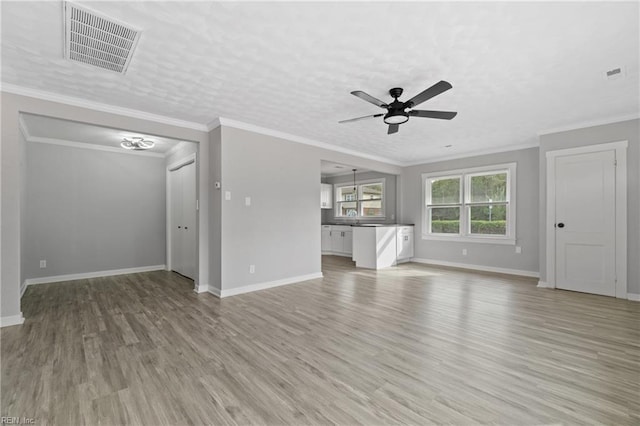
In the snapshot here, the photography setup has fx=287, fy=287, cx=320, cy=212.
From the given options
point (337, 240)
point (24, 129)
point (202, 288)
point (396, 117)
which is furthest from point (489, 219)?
point (24, 129)

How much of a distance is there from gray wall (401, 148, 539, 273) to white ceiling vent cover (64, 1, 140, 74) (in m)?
6.30

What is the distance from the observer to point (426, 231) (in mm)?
7105

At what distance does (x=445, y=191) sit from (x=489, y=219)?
44.9 inches

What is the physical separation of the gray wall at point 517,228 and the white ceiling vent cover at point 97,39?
6.30 m

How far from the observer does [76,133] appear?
15.6 feet

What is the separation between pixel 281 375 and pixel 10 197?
137 inches

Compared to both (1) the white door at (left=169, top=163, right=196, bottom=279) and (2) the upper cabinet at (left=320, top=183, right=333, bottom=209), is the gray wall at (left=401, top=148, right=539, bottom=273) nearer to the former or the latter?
(2) the upper cabinet at (left=320, top=183, right=333, bottom=209)

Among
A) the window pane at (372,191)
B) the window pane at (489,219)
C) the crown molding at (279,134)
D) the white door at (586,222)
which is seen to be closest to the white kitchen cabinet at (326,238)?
the window pane at (372,191)

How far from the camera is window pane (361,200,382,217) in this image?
8.23 meters

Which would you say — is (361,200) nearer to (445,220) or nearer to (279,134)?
(445,220)

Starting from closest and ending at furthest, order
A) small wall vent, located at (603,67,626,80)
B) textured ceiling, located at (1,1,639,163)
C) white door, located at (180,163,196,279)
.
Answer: textured ceiling, located at (1,1,639,163) → small wall vent, located at (603,67,626,80) → white door, located at (180,163,196,279)

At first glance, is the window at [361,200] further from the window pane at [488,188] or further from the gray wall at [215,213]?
the gray wall at [215,213]

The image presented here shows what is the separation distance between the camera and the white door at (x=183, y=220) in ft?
17.3

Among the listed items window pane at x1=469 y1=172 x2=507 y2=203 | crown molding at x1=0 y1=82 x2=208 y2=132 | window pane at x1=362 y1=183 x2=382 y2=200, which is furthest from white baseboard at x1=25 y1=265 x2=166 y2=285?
window pane at x1=469 y1=172 x2=507 y2=203
